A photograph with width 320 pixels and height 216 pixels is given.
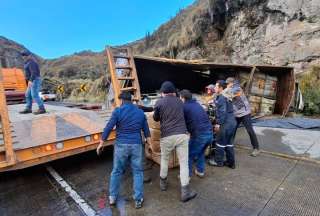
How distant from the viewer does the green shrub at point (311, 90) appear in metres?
9.11

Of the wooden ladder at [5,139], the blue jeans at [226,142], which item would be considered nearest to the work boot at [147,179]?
the blue jeans at [226,142]

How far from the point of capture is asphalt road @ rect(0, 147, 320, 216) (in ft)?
9.41

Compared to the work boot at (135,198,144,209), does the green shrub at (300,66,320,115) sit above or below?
above

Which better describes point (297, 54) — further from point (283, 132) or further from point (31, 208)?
point (31, 208)

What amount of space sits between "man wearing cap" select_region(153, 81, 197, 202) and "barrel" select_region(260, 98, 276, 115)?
24.0 feet

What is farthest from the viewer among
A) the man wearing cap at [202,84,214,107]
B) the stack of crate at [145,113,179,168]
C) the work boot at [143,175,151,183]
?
the man wearing cap at [202,84,214,107]

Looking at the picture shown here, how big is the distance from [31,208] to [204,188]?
262cm

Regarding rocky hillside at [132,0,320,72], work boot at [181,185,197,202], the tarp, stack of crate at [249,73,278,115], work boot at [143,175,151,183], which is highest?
rocky hillside at [132,0,320,72]

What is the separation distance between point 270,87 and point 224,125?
6697 mm

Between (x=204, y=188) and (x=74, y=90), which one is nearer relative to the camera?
(x=204, y=188)

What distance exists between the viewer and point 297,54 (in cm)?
1152

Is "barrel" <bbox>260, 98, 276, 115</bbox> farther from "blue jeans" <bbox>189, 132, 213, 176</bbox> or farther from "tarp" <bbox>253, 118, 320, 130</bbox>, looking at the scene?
"blue jeans" <bbox>189, 132, 213, 176</bbox>

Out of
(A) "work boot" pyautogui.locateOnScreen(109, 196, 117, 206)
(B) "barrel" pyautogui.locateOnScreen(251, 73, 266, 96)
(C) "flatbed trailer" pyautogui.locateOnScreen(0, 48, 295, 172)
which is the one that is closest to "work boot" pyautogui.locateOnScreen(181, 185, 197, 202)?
(A) "work boot" pyautogui.locateOnScreen(109, 196, 117, 206)

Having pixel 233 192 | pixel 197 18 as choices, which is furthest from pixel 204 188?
pixel 197 18
